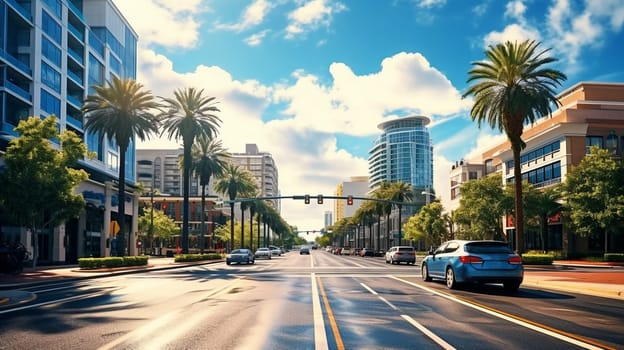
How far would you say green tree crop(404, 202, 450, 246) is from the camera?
81.0 metres

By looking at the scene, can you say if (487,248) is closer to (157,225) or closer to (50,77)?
(50,77)

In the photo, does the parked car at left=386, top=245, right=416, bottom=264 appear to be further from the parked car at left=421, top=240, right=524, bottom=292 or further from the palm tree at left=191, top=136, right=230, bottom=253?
the parked car at left=421, top=240, right=524, bottom=292

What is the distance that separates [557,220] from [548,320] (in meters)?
51.6

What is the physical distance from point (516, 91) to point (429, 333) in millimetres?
32028

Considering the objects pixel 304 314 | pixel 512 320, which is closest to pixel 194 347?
pixel 304 314

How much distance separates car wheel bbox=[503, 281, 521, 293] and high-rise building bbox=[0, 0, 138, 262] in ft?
104

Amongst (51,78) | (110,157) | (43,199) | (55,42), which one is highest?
(55,42)

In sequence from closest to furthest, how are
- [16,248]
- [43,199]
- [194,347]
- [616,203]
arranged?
[194,347] < [16,248] < [43,199] < [616,203]

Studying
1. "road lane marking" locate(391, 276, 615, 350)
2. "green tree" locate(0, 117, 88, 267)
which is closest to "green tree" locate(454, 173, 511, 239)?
"green tree" locate(0, 117, 88, 267)

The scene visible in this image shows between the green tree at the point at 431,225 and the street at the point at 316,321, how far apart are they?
6341 cm

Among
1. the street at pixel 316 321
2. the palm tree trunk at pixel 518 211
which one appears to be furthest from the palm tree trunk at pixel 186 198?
the street at pixel 316 321

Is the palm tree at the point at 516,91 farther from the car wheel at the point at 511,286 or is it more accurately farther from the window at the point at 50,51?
the window at the point at 50,51

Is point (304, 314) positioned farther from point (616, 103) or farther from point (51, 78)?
point (616, 103)

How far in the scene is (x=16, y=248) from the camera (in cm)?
3111
